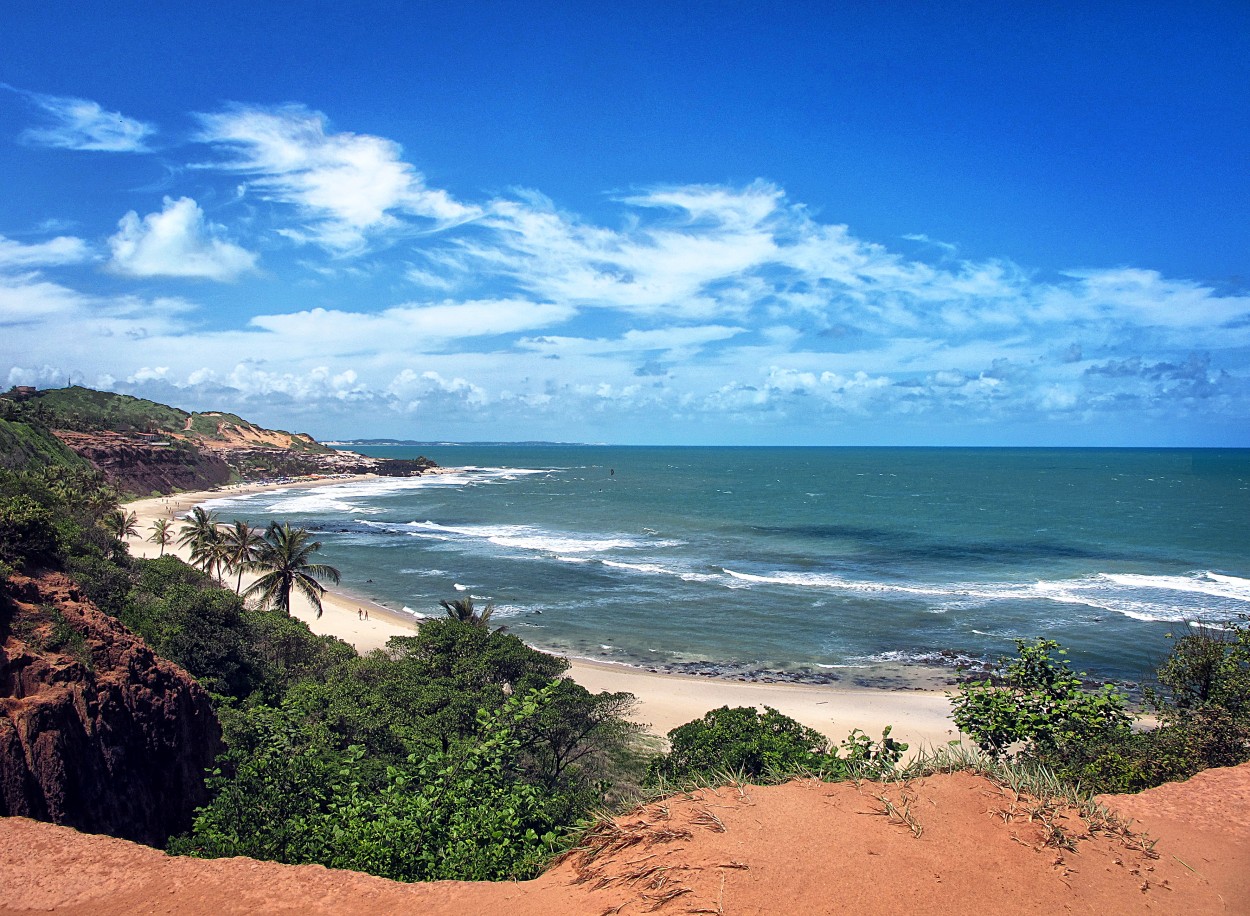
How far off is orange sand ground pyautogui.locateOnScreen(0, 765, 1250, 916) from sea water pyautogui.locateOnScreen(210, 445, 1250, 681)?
2510 centimetres

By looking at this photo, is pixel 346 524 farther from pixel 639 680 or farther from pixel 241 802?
pixel 241 802

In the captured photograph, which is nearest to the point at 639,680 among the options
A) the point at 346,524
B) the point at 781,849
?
the point at 781,849

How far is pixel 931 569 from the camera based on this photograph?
53.0m

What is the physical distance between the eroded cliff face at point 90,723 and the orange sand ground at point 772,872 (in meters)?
2.19

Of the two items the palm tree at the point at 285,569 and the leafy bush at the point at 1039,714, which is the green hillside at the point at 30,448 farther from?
the leafy bush at the point at 1039,714

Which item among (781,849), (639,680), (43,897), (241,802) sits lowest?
(639,680)

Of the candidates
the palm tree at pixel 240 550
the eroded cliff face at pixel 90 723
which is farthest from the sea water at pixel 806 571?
the eroded cliff face at pixel 90 723

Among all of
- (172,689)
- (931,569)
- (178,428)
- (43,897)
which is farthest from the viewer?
(178,428)

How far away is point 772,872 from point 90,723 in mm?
10664

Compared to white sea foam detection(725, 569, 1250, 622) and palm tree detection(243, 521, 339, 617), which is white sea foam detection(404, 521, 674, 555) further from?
palm tree detection(243, 521, 339, 617)

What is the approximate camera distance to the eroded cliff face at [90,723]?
385 inches

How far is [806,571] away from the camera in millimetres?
51906

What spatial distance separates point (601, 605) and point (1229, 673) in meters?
31.7

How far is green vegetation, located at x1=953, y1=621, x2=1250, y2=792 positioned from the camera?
11094 millimetres
